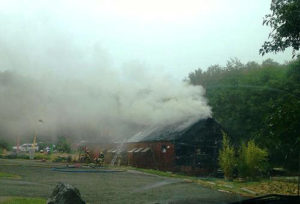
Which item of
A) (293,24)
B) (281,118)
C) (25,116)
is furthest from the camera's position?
(25,116)

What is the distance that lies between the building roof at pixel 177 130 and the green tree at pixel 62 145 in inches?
345

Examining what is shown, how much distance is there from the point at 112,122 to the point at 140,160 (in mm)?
9410

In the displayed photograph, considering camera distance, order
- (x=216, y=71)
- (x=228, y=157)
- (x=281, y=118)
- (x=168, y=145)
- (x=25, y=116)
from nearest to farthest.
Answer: (x=281, y=118) → (x=228, y=157) → (x=168, y=145) → (x=25, y=116) → (x=216, y=71)

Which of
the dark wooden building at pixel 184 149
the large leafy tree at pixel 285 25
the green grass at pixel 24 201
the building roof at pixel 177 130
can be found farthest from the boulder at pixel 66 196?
the building roof at pixel 177 130

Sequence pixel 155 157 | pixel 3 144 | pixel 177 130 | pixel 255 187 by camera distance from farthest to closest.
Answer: pixel 3 144
pixel 155 157
pixel 177 130
pixel 255 187

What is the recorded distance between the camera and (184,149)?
108 feet

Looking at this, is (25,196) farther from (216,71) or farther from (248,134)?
(216,71)

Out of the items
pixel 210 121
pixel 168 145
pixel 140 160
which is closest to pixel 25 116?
pixel 140 160

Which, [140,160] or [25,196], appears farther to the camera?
[140,160]

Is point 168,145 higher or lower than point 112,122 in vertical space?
lower

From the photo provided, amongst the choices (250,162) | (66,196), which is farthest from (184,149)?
(66,196)

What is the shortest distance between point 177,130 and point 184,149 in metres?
1.95

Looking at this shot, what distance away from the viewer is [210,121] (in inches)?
1355

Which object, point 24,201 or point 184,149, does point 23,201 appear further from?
point 184,149
